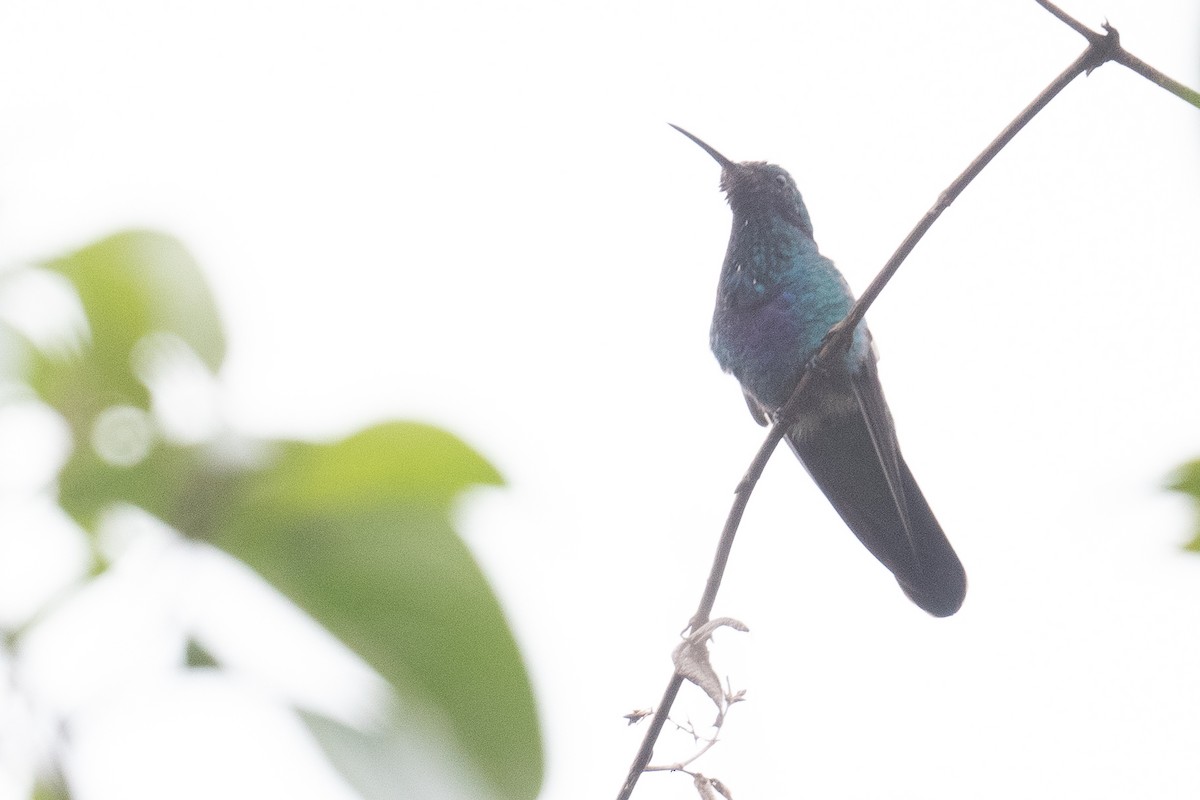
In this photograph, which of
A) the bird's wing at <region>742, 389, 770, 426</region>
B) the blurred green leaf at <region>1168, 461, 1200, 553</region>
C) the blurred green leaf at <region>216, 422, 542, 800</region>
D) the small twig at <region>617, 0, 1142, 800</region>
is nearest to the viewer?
the blurred green leaf at <region>216, 422, 542, 800</region>

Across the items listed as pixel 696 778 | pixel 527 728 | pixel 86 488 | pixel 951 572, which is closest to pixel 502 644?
pixel 527 728

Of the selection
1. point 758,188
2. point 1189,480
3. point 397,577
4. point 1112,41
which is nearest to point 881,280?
point 1112,41

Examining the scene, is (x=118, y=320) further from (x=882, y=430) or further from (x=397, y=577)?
(x=882, y=430)

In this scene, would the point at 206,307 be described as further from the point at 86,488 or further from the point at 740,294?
the point at 740,294

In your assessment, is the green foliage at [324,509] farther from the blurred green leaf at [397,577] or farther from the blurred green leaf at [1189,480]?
the blurred green leaf at [1189,480]

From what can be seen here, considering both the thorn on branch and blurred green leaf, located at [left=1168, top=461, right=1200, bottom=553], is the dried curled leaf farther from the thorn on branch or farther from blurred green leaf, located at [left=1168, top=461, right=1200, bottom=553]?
blurred green leaf, located at [left=1168, top=461, right=1200, bottom=553]

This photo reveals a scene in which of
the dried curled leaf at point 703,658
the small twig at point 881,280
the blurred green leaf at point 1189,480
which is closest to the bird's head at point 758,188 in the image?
the small twig at point 881,280

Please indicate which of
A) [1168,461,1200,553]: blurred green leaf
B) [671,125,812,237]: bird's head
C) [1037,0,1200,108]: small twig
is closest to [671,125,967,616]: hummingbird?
[671,125,812,237]: bird's head
